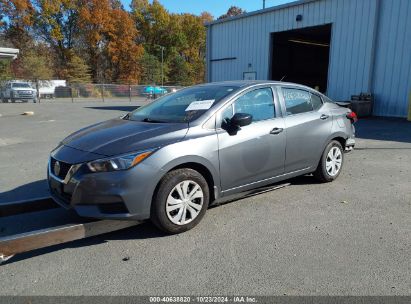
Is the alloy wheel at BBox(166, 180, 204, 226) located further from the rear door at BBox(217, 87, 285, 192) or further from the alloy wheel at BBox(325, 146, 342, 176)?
the alloy wheel at BBox(325, 146, 342, 176)

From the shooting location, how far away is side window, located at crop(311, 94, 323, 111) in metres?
5.33

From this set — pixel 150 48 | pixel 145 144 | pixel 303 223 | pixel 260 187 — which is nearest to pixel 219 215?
pixel 260 187

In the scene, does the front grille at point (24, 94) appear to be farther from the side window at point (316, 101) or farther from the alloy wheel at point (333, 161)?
the alloy wheel at point (333, 161)

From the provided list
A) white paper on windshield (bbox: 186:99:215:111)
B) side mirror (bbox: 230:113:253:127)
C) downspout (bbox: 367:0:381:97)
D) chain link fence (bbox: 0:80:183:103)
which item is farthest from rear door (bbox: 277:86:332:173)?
chain link fence (bbox: 0:80:183:103)

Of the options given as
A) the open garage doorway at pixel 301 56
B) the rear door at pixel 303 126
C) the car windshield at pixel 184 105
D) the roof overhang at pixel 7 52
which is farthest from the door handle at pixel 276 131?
the open garage doorway at pixel 301 56

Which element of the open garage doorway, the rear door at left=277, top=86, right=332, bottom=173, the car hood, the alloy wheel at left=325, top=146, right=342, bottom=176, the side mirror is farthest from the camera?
the open garage doorway

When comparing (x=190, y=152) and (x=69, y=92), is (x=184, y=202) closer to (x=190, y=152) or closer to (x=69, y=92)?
(x=190, y=152)

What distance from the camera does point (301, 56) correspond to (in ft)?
85.7

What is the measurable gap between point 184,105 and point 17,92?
3041 cm

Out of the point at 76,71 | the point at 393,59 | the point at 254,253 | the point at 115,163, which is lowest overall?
the point at 254,253

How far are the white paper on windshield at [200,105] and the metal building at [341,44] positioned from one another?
10354mm

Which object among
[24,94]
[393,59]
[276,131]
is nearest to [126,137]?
[276,131]

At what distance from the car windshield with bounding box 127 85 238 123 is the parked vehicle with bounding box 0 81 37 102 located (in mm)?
29506

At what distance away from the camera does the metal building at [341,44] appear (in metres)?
14.9
